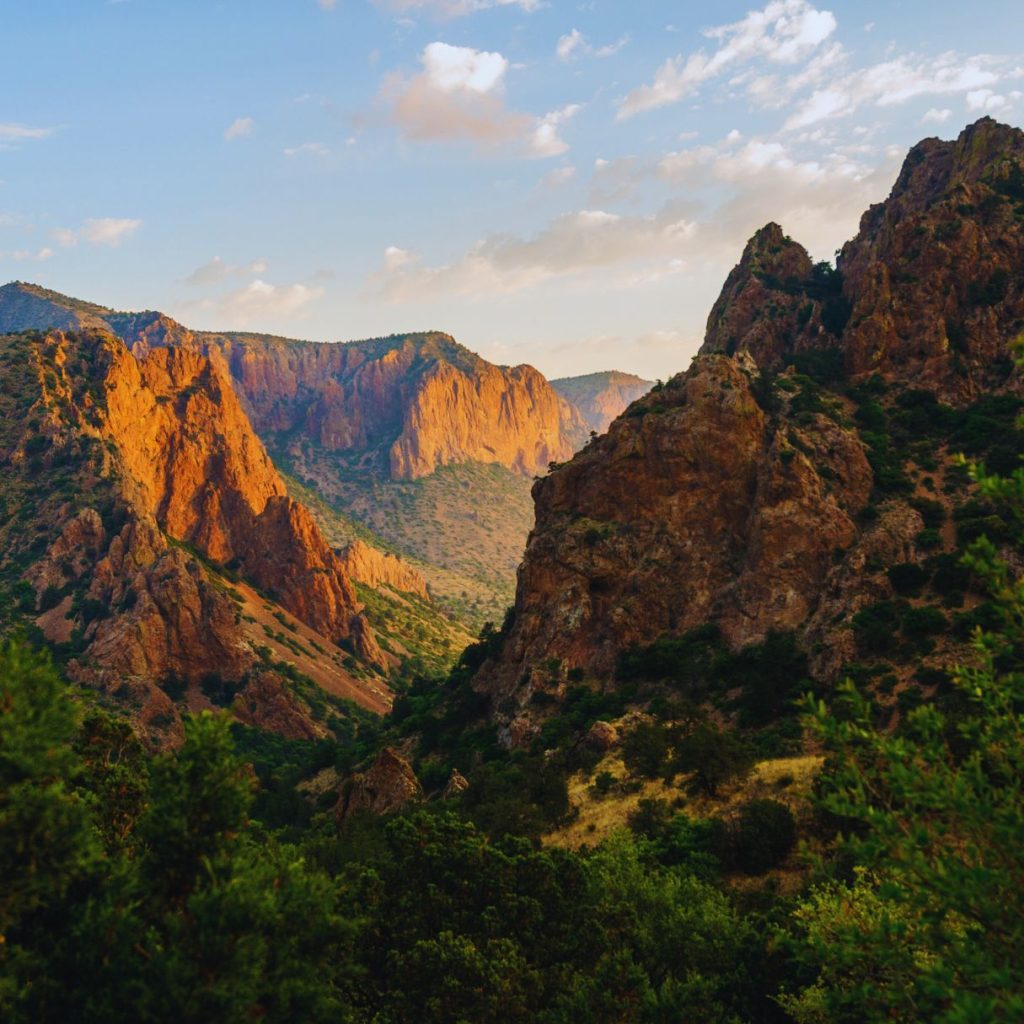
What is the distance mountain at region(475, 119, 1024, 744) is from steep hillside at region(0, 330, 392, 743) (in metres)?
55.8

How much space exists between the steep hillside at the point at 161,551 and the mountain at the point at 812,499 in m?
55.8

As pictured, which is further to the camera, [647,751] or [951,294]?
[951,294]

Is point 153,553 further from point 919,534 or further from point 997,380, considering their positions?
point 997,380

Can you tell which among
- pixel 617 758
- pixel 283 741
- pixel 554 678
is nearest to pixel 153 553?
pixel 283 741

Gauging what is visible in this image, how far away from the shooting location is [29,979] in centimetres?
1625

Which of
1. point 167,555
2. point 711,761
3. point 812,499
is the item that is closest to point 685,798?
point 711,761

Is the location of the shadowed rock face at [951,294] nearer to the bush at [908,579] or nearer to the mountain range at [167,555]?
the bush at [908,579]

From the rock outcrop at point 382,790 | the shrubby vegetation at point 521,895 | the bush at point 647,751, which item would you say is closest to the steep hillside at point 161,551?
the rock outcrop at point 382,790

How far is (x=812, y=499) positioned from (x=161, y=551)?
10433 cm

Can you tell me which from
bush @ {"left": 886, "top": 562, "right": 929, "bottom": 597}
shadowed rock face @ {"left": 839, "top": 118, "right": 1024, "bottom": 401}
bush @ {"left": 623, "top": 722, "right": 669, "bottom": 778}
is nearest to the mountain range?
bush @ {"left": 623, "top": 722, "right": 669, "bottom": 778}

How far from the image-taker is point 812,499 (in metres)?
73.4

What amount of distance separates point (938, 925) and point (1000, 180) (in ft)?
360

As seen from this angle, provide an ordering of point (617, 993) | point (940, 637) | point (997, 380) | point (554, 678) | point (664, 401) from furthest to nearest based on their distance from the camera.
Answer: point (664, 401)
point (997, 380)
point (554, 678)
point (940, 637)
point (617, 993)

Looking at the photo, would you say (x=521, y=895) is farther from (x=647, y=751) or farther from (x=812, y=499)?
(x=812, y=499)
